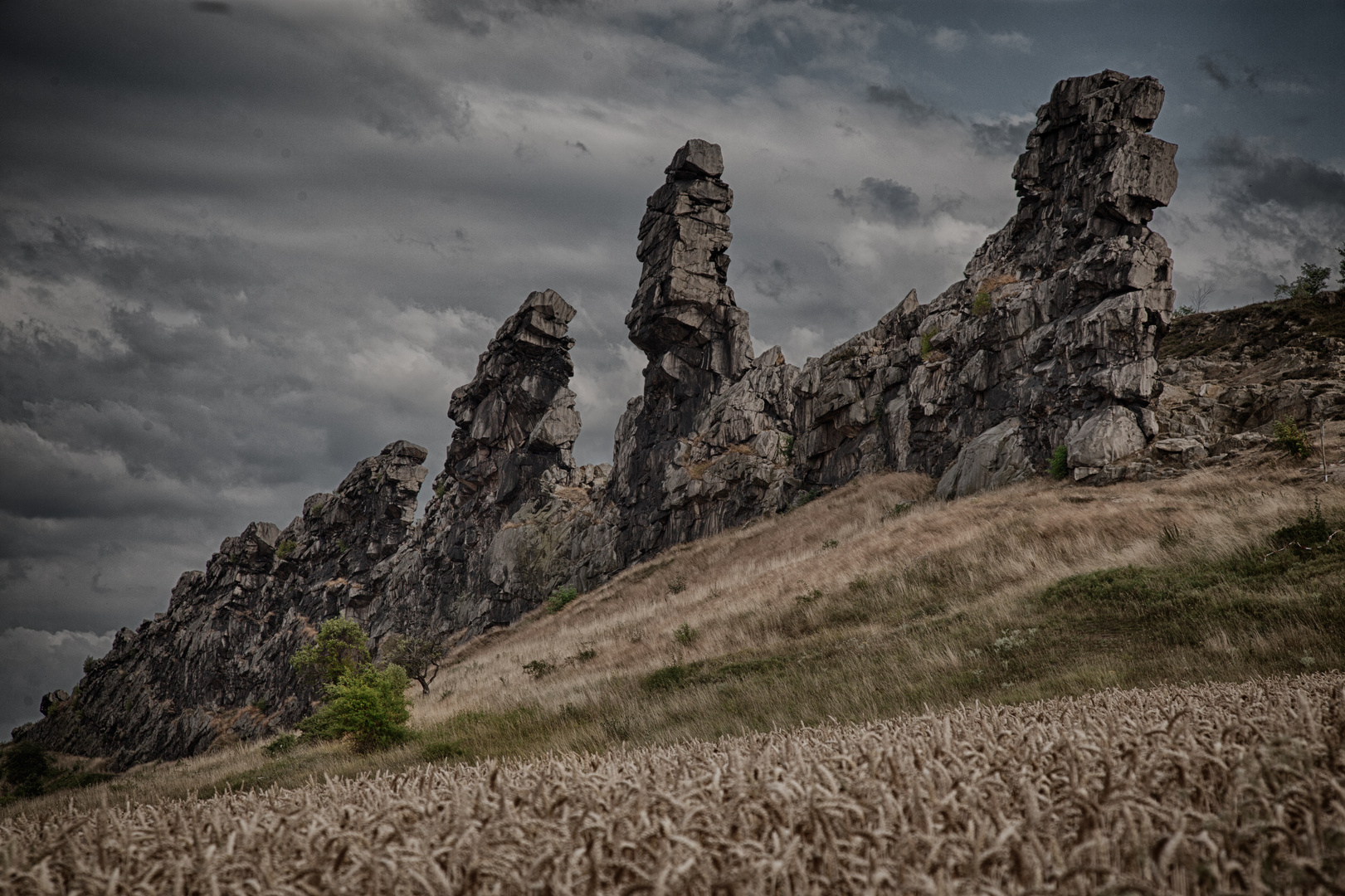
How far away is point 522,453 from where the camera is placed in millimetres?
66938

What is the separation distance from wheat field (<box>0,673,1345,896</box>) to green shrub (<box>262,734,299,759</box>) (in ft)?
52.1

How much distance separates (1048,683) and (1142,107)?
3397 cm

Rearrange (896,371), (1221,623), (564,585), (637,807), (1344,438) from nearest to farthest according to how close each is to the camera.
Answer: (637,807) < (1221,623) < (1344,438) < (896,371) < (564,585)

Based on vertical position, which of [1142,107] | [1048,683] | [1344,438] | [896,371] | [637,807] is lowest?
[1048,683]

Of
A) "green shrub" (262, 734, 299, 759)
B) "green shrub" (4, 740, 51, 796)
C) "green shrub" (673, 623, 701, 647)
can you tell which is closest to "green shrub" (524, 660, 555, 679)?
"green shrub" (673, 623, 701, 647)

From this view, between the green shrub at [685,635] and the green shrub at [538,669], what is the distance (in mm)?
3952

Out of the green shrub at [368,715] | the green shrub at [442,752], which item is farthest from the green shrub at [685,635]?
the green shrub at [442,752]

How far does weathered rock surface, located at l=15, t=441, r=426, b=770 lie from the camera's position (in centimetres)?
7456

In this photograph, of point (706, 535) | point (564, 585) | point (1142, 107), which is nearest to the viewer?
point (1142, 107)

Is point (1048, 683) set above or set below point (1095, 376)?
below

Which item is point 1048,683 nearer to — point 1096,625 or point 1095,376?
point 1096,625

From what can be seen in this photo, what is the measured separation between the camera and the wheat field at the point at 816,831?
147 centimetres

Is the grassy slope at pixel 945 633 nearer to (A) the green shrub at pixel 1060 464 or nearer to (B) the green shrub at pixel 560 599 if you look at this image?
(A) the green shrub at pixel 1060 464

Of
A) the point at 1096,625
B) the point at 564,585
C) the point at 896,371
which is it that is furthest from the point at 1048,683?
the point at 564,585
